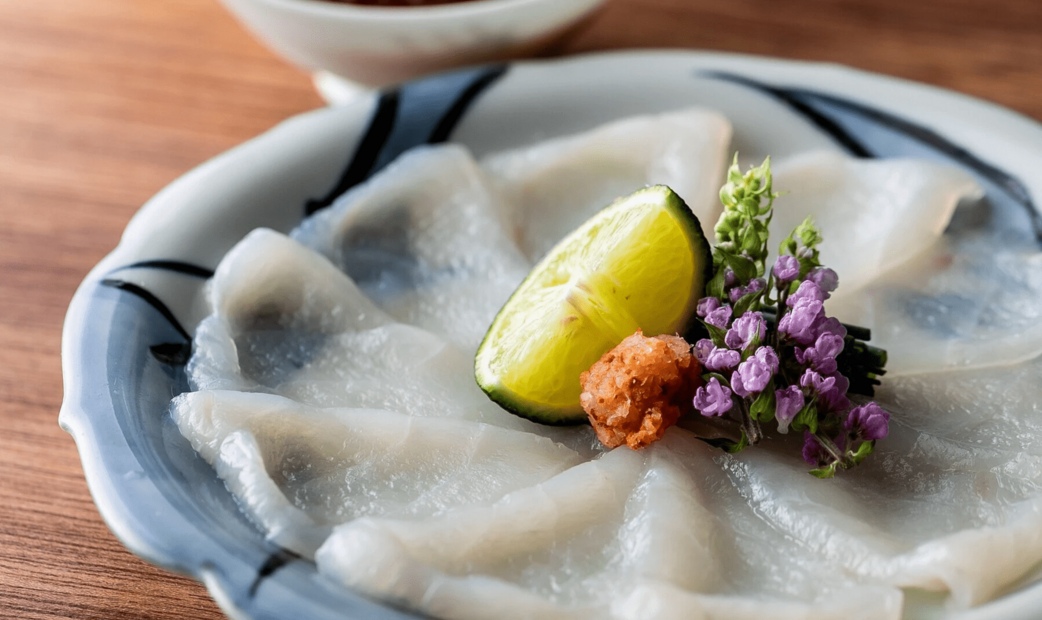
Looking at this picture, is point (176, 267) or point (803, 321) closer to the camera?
point (803, 321)

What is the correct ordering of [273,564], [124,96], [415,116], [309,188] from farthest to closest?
[124,96]
[415,116]
[309,188]
[273,564]

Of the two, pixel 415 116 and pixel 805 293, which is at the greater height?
pixel 805 293

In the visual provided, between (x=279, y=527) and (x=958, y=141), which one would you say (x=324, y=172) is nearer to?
(x=279, y=527)

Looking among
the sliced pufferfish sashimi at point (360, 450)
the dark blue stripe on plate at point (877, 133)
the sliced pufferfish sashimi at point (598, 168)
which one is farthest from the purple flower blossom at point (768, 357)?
the dark blue stripe on plate at point (877, 133)

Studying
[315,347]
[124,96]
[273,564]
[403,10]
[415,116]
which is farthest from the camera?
[124,96]

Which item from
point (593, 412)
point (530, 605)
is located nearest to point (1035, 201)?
point (593, 412)

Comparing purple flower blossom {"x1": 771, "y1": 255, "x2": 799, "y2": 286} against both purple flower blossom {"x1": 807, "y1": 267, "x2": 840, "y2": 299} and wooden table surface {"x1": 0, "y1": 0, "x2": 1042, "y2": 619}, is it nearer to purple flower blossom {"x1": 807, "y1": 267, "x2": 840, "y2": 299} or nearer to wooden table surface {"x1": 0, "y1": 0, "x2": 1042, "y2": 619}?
purple flower blossom {"x1": 807, "y1": 267, "x2": 840, "y2": 299}

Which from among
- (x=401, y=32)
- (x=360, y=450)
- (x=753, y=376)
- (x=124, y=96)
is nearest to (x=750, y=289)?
(x=753, y=376)

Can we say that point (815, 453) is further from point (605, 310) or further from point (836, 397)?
point (605, 310)
